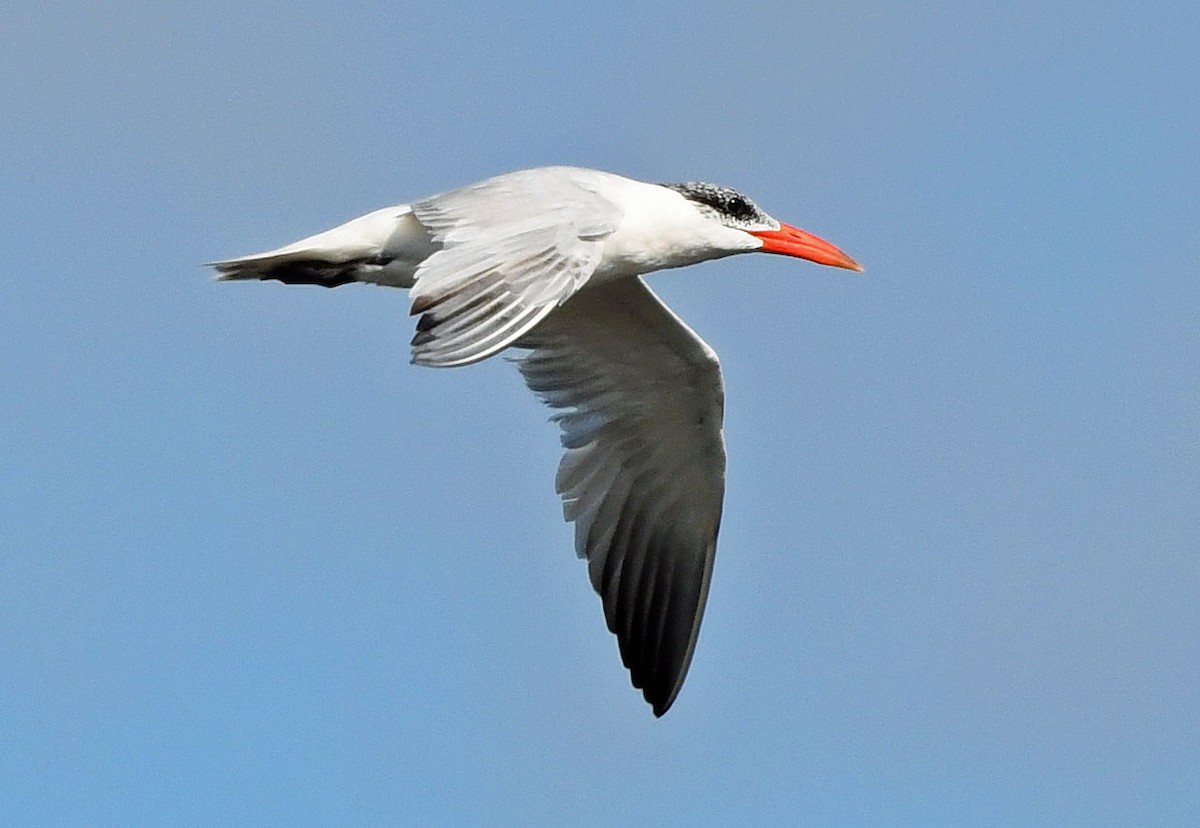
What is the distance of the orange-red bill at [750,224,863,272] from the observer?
10.6m

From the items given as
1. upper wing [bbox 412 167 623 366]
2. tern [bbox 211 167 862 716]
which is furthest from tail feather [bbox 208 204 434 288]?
upper wing [bbox 412 167 623 366]

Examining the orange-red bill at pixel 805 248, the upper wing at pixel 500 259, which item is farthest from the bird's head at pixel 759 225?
the upper wing at pixel 500 259

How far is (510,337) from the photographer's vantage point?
782 centimetres

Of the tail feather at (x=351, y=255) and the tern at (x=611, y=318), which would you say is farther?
the tail feather at (x=351, y=255)

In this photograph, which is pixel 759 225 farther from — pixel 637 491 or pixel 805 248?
pixel 637 491

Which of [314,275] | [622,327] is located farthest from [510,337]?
[622,327]

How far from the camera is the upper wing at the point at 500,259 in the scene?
7828mm

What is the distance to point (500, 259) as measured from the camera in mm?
8344

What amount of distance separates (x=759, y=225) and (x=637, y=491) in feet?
6.33

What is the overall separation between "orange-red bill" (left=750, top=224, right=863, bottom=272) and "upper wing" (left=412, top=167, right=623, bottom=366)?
4.58ft

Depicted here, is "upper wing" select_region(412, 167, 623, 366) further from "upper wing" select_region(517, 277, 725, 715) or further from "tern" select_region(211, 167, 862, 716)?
"upper wing" select_region(517, 277, 725, 715)

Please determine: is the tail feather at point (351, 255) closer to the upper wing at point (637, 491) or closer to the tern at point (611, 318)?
the tern at point (611, 318)

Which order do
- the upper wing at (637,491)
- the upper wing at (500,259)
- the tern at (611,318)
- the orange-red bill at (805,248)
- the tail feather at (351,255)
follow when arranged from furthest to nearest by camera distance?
the upper wing at (637,491) → the orange-red bill at (805,248) → the tail feather at (351,255) → the tern at (611,318) → the upper wing at (500,259)

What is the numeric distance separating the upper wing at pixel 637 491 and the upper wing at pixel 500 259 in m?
2.20
